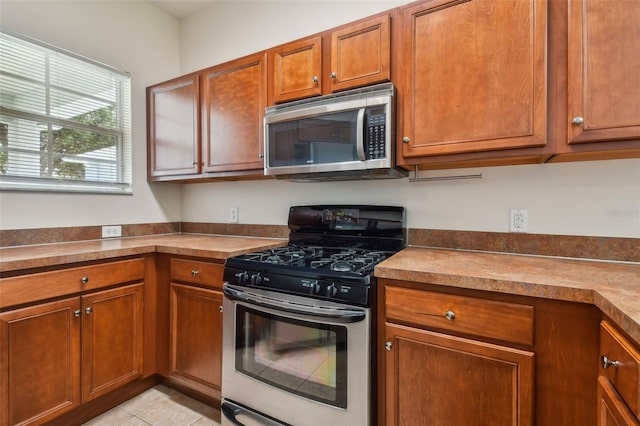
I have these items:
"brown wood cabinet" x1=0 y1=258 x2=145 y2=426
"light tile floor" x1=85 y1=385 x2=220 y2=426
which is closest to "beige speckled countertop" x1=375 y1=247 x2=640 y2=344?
"light tile floor" x1=85 y1=385 x2=220 y2=426

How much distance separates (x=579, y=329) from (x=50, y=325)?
7.18 feet

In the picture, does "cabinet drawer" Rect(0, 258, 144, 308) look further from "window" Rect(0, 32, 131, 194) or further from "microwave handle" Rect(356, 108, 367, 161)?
"microwave handle" Rect(356, 108, 367, 161)

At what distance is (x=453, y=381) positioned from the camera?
3.81 feet

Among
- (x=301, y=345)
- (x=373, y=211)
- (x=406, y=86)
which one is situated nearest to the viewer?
(x=301, y=345)

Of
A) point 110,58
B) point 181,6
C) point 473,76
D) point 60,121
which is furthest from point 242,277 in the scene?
point 181,6

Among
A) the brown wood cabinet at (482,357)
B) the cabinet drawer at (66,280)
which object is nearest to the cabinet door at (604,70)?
the brown wood cabinet at (482,357)

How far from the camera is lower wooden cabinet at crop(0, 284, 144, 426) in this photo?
1409 mm

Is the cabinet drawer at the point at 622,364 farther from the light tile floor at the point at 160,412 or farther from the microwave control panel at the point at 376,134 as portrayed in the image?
the light tile floor at the point at 160,412

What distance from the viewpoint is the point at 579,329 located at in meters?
0.99

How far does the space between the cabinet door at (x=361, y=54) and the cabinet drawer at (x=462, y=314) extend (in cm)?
105

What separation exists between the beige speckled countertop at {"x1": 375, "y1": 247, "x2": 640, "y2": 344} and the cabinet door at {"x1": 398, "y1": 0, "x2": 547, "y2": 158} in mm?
502

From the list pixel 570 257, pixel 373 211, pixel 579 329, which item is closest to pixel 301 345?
pixel 373 211

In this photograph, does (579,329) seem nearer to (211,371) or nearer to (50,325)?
(211,371)

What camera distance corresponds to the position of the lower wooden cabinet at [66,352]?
141 cm
